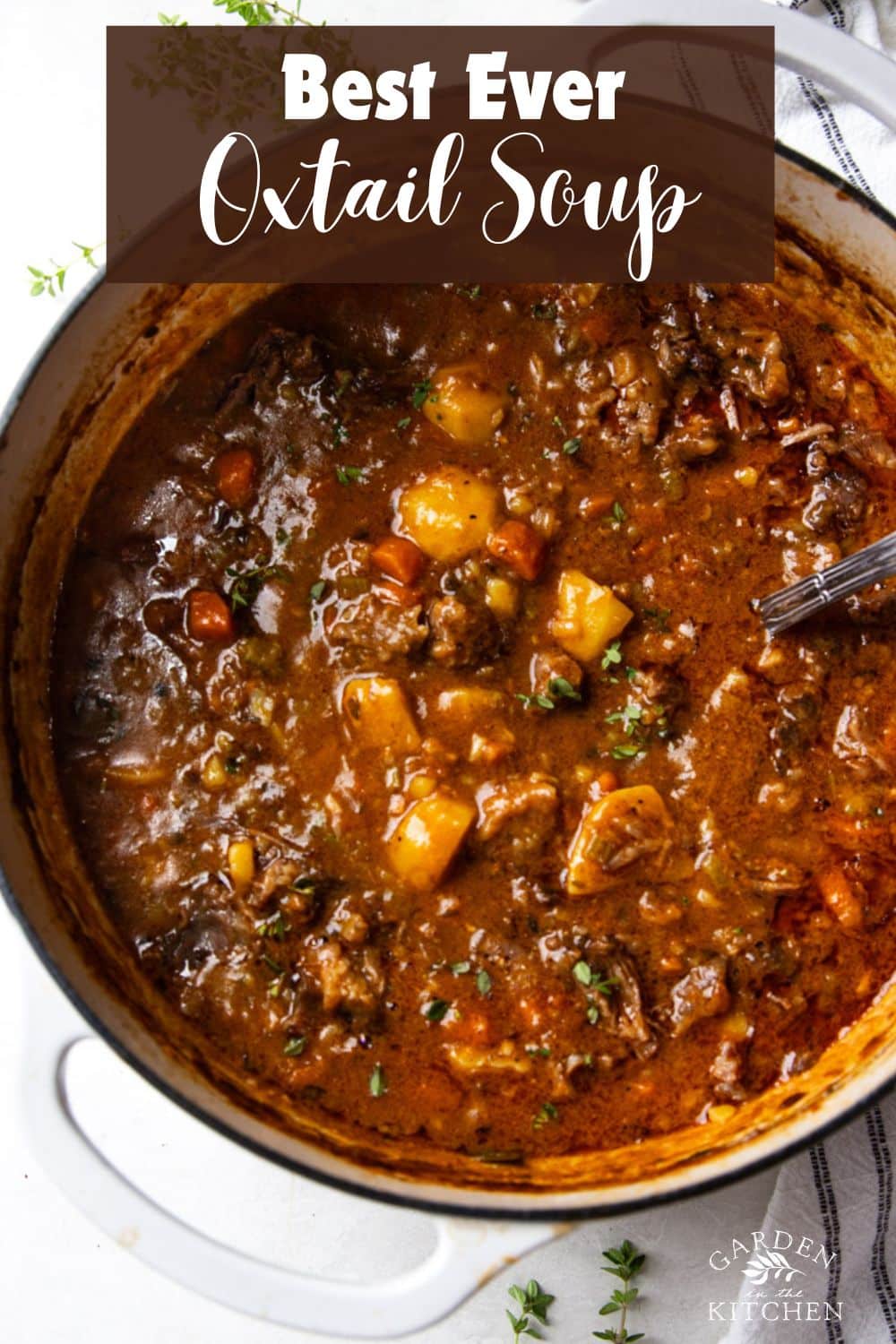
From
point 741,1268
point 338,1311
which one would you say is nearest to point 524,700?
point 338,1311

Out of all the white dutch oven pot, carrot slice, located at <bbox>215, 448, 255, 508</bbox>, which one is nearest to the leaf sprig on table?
the white dutch oven pot

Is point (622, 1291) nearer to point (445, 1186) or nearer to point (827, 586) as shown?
point (445, 1186)

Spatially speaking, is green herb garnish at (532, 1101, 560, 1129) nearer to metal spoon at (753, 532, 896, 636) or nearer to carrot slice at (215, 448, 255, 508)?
metal spoon at (753, 532, 896, 636)

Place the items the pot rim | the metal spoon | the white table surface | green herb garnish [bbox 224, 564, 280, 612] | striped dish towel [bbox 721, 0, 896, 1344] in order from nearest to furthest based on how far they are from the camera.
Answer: the pot rim → the metal spoon → green herb garnish [bbox 224, 564, 280, 612] → striped dish towel [bbox 721, 0, 896, 1344] → the white table surface

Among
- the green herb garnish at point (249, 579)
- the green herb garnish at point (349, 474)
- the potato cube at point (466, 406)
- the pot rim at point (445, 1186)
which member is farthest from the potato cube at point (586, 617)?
the pot rim at point (445, 1186)

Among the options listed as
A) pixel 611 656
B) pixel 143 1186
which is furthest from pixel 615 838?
pixel 143 1186

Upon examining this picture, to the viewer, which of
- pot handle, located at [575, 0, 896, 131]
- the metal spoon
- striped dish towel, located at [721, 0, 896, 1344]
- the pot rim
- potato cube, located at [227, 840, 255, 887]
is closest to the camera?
the pot rim

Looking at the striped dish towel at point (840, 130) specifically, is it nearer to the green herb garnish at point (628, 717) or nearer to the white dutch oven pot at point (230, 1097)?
the white dutch oven pot at point (230, 1097)
